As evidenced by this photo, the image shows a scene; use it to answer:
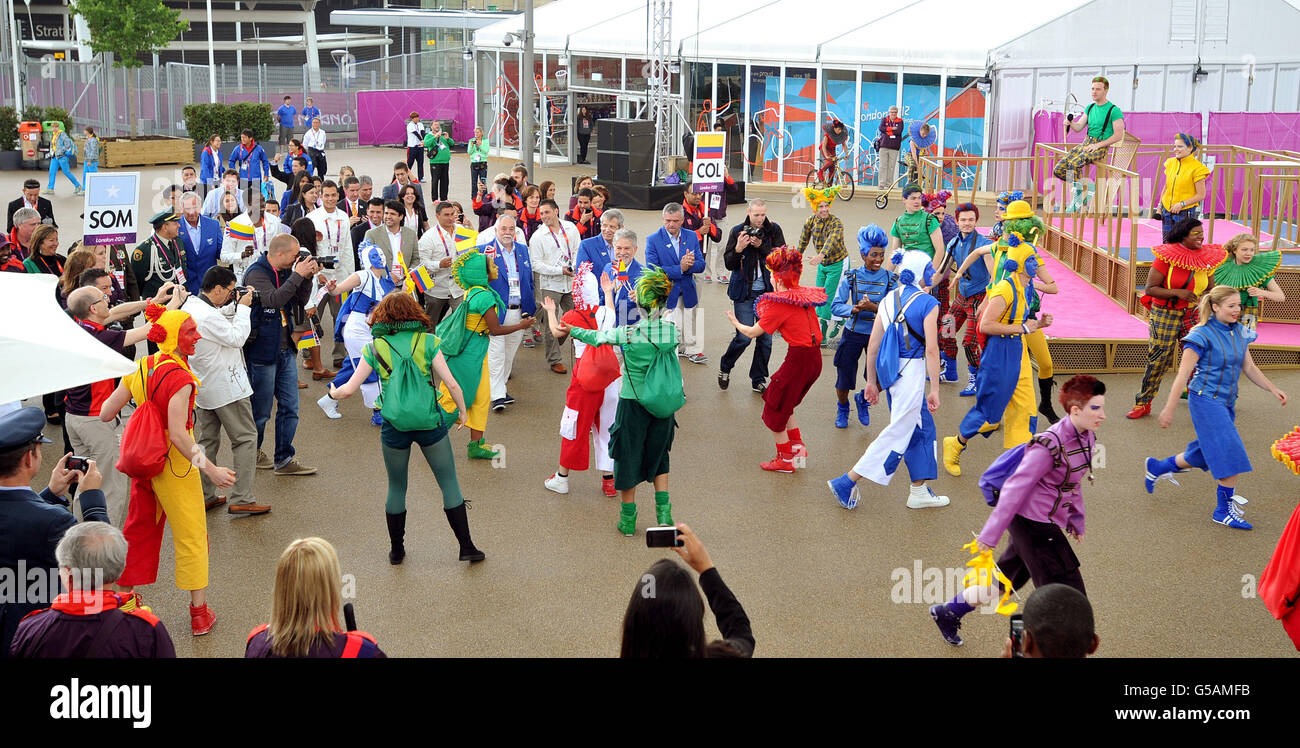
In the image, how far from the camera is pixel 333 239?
11695mm

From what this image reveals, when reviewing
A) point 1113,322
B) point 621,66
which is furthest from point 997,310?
point 621,66

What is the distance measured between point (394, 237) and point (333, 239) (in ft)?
4.30

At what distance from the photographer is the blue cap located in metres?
4.85

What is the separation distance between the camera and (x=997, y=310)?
8.39 meters

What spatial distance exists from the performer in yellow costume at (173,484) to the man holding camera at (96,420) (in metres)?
0.43

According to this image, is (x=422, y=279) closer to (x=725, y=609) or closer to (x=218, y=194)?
(x=218, y=194)

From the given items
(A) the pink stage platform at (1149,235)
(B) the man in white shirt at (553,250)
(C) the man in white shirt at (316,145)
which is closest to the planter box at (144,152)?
(C) the man in white shirt at (316,145)

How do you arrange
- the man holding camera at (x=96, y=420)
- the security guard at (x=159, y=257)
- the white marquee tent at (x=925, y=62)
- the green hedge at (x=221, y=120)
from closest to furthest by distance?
the man holding camera at (x=96, y=420) → the security guard at (x=159, y=257) → the white marquee tent at (x=925, y=62) → the green hedge at (x=221, y=120)

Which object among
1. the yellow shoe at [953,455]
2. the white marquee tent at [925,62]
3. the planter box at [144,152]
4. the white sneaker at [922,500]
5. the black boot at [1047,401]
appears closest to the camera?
the white sneaker at [922,500]

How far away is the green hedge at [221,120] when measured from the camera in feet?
105

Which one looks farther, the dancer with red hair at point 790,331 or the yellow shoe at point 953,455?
the yellow shoe at point 953,455

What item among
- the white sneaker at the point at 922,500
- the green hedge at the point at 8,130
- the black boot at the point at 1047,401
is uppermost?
the green hedge at the point at 8,130

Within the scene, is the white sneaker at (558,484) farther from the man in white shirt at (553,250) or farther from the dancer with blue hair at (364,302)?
the man in white shirt at (553,250)

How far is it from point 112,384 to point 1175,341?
8.19m
